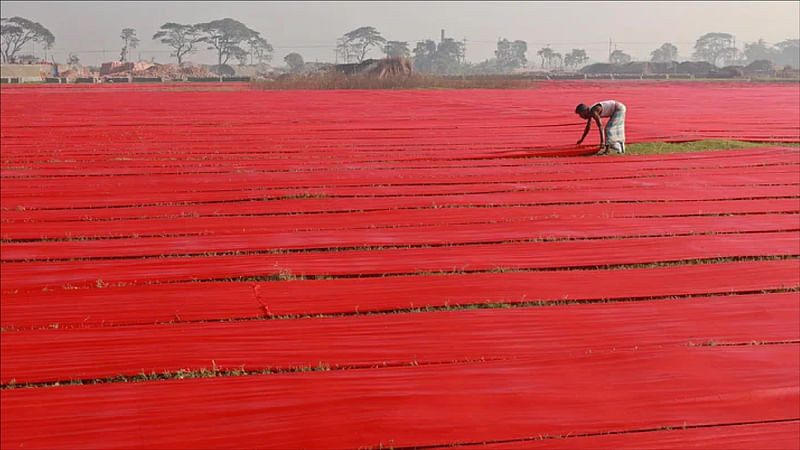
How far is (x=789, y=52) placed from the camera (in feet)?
330

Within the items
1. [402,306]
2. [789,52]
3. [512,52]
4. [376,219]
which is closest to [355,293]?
[402,306]

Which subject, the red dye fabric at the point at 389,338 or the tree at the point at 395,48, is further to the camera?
the tree at the point at 395,48

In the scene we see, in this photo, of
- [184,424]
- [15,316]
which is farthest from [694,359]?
[15,316]

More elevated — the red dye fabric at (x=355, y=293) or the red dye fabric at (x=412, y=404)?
the red dye fabric at (x=355, y=293)

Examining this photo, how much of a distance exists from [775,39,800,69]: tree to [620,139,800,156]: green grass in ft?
326

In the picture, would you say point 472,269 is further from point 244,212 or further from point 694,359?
point 244,212

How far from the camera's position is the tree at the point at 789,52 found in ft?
319

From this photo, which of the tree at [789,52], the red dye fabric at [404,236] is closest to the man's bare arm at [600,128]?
the red dye fabric at [404,236]

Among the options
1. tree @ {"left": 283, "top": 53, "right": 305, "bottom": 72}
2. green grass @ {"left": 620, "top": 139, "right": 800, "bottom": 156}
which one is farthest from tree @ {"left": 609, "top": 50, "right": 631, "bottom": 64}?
green grass @ {"left": 620, "top": 139, "right": 800, "bottom": 156}

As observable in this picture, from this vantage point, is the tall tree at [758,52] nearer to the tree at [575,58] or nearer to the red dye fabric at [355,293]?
the tree at [575,58]

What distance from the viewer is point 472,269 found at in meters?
3.40

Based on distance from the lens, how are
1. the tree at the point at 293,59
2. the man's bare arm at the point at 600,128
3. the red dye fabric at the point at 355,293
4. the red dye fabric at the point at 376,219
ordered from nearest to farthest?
the red dye fabric at the point at 355,293
the red dye fabric at the point at 376,219
the man's bare arm at the point at 600,128
the tree at the point at 293,59

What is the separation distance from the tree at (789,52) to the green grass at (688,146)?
326ft

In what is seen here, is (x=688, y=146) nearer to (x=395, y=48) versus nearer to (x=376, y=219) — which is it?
(x=376, y=219)
